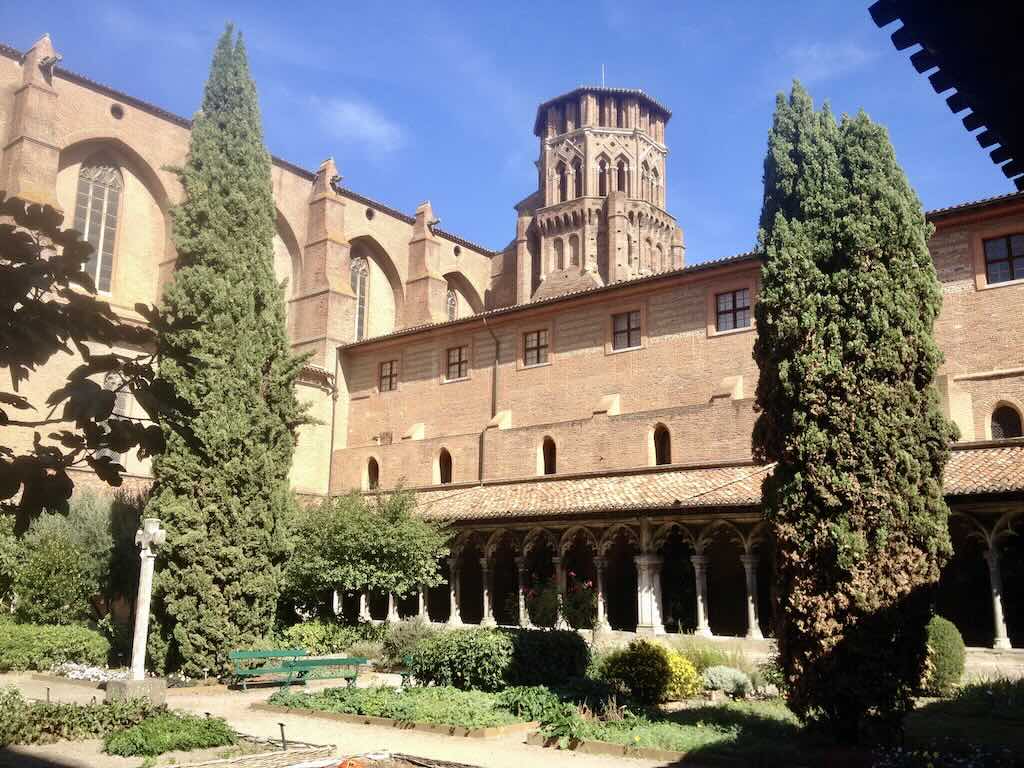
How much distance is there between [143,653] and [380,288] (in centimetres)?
3032

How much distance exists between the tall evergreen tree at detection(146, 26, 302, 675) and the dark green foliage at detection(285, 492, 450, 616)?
3.55 ft

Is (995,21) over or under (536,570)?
over

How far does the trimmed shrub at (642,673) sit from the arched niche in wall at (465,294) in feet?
117

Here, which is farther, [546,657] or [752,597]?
[752,597]

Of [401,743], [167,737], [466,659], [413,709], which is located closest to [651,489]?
[466,659]

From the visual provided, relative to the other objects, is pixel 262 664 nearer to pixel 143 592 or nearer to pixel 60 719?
pixel 143 592

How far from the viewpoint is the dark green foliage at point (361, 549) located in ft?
63.6

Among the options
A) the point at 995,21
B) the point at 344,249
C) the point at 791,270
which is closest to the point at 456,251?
the point at 344,249

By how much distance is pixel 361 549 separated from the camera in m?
19.5

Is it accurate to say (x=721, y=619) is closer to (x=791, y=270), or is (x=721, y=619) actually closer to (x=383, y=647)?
(x=383, y=647)

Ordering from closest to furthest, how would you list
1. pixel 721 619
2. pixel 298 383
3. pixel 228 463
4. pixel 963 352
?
pixel 228 463 → pixel 963 352 → pixel 721 619 → pixel 298 383

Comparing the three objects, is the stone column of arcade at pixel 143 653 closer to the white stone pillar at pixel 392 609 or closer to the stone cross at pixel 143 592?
the stone cross at pixel 143 592

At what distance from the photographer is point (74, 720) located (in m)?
10.9

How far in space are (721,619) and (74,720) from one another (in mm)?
15167
